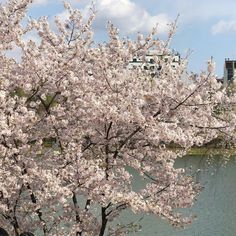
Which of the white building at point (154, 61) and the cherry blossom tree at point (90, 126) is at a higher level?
the white building at point (154, 61)

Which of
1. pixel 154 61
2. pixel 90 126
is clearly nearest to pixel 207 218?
pixel 154 61

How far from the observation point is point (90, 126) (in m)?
8.44

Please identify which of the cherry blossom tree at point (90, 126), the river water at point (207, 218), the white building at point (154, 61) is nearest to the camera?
the cherry blossom tree at point (90, 126)

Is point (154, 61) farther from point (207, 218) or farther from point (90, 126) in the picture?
point (207, 218)

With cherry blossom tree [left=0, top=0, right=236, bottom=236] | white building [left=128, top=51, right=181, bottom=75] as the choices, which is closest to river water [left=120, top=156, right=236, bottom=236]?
white building [left=128, top=51, right=181, bottom=75]

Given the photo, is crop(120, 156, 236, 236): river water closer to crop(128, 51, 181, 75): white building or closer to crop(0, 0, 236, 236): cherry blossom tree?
crop(128, 51, 181, 75): white building

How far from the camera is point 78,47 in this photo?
29.6ft

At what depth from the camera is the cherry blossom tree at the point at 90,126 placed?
305 inches

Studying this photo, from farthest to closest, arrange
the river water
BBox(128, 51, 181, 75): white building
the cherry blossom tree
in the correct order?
1. the river water
2. BBox(128, 51, 181, 75): white building
3. the cherry blossom tree

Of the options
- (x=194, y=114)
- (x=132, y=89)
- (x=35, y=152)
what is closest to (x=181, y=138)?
(x=194, y=114)

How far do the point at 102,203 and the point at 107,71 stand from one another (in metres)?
2.28

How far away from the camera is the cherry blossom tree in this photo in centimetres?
773

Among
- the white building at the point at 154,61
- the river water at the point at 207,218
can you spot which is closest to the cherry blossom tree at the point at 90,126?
the white building at the point at 154,61

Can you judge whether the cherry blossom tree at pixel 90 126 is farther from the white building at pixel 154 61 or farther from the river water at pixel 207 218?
the river water at pixel 207 218
